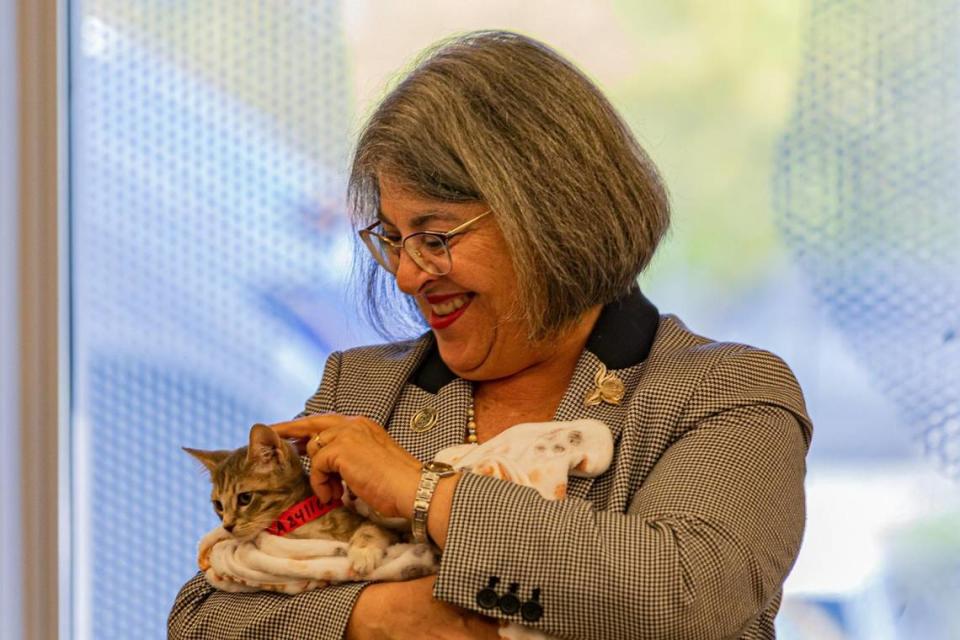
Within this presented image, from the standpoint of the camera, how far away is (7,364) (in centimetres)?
292

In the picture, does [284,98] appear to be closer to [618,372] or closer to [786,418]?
[618,372]

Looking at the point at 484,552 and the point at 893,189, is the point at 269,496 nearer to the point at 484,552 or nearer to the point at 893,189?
the point at 484,552

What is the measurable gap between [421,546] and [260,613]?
10.0 inches

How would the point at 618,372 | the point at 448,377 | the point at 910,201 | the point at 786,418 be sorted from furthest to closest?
1. the point at 910,201
2. the point at 448,377
3. the point at 618,372
4. the point at 786,418

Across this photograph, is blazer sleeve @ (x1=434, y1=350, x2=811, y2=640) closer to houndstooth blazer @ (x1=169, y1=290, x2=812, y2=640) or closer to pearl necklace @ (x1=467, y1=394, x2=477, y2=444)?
houndstooth blazer @ (x1=169, y1=290, x2=812, y2=640)

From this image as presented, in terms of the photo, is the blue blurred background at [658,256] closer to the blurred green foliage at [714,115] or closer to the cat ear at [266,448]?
the blurred green foliage at [714,115]

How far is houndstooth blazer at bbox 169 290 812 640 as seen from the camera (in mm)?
1507

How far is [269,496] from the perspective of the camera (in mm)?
1800

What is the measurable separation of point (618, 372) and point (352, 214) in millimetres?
549

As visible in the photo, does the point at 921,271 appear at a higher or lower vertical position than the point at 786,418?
higher

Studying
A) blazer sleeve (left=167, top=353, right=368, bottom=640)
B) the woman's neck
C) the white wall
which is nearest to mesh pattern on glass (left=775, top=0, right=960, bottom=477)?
the woman's neck

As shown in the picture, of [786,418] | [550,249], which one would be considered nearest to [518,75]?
[550,249]

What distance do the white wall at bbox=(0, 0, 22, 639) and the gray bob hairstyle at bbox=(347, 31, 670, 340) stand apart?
1.38 meters

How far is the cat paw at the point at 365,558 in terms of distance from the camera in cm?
169
